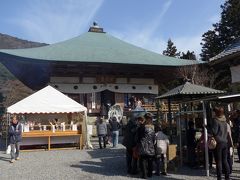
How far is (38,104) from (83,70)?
272 inches

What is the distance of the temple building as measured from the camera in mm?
23188

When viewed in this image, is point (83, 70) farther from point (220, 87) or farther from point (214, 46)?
point (214, 46)

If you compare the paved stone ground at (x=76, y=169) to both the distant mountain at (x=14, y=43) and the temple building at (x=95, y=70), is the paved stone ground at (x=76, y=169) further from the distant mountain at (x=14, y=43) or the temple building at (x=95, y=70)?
Answer: the distant mountain at (x=14, y=43)

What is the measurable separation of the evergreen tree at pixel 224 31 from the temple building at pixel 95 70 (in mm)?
13793

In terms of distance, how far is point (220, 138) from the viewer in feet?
25.8

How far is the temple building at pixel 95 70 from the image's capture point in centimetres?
2319

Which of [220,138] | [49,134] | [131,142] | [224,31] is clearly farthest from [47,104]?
[224,31]

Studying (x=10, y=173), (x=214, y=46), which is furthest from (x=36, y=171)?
(x=214, y=46)

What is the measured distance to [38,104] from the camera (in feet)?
59.2

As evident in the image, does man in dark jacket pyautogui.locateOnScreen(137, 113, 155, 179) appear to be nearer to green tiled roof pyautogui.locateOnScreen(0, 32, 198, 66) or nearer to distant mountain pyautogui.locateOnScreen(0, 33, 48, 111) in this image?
green tiled roof pyautogui.locateOnScreen(0, 32, 198, 66)

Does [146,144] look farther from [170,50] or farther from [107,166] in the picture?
[170,50]

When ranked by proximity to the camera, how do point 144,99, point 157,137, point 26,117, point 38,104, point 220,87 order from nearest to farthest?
point 157,137, point 38,104, point 26,117, point 144,99, point 220,87

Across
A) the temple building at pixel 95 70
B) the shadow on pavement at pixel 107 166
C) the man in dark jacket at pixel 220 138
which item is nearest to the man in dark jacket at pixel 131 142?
the shadow on pavement at pixel 107 166

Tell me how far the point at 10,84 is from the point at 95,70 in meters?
35.8
